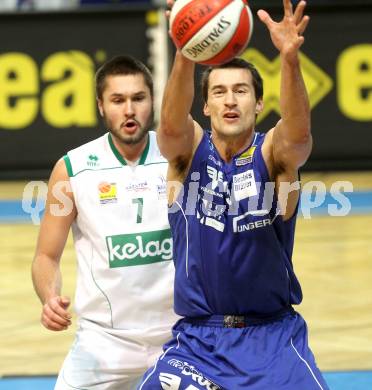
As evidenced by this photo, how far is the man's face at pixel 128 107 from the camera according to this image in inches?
230

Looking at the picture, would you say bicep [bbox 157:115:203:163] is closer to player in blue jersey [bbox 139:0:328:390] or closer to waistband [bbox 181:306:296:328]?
player in blue jersey [bbox 139:0:328:390]

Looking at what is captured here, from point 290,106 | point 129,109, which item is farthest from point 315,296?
point 290,106

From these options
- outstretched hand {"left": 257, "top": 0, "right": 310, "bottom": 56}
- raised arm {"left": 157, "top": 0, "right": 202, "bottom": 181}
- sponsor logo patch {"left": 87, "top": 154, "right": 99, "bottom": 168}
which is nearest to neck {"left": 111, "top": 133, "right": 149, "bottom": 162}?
sponsor logo patch {"left": 87, "top": 154, "right": 99, "bottom": 168}

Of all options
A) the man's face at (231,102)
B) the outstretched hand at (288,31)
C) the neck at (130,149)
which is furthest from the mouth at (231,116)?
the neck at (130,149)

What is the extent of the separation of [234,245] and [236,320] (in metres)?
0.35

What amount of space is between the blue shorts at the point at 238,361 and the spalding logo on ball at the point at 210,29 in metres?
1.25

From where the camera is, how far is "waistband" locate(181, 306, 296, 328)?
5125mm

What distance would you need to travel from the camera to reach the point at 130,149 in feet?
19.6

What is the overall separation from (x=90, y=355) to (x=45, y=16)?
10.2 meters

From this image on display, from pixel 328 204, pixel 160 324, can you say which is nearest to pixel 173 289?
pixel 160 324

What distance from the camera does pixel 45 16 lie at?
1526 cm

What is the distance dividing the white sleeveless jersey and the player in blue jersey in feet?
1.67

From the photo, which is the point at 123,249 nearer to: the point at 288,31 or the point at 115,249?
the point at 115,249

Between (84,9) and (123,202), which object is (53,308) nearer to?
(123,202)
